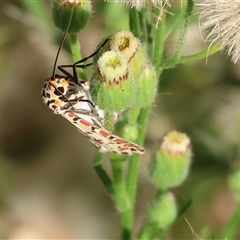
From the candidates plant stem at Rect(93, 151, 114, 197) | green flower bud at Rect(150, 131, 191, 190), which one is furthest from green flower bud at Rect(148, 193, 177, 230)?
plant stem at Rect(93, 151, 114, 197)

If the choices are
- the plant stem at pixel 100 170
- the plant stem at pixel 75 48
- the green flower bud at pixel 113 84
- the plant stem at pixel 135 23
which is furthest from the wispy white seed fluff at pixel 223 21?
the plant stem at pixel 100 170

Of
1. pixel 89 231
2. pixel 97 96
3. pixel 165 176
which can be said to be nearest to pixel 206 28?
pixel 97 96

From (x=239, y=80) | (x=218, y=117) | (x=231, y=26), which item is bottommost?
(x=218, y=117)

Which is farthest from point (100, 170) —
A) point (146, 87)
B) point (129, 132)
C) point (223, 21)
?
point (223, 21)

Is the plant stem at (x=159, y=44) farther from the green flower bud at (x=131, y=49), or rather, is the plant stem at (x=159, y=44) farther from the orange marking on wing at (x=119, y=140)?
the orange marking on wing at (x=119, y=140)

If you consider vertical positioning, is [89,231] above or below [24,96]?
below

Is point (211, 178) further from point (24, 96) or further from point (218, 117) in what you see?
point (24, 96)

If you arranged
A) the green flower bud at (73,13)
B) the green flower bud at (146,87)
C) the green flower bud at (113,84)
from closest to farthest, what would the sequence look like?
the green flower bud at (113,84) → the green flower bud at (146,87) → the green flower bud at (73,13)
